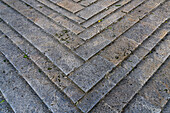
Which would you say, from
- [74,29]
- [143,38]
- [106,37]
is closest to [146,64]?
[143,38]

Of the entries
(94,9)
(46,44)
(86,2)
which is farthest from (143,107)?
(86,2)

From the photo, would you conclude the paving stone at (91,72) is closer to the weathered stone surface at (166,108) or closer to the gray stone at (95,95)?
the gray stone at (95,95)

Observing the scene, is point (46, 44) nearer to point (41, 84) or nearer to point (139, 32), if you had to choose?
point (41, 84)

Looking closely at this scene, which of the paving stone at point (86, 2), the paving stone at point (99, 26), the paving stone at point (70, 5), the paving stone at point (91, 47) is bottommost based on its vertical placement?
the paving stone at point (91, 47)

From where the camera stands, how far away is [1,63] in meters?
2.24

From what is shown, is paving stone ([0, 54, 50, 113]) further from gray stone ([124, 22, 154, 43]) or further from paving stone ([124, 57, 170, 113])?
gray stone ([124, 22, 154, 43])

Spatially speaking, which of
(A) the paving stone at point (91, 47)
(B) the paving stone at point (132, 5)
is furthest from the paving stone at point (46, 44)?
(B) the paving stone at point (132, 5)

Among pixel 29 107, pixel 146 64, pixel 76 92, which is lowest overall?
pixel 29 107

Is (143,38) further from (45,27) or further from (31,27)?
(31,27)

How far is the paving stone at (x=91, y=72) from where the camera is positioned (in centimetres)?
185

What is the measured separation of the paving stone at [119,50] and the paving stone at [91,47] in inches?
4.1

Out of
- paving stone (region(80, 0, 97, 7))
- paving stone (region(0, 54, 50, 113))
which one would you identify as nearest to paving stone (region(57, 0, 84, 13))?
paving stone (region(80, 0, 97, 7))

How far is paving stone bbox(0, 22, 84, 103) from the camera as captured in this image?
70.5 inches

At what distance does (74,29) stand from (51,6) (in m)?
0.98
